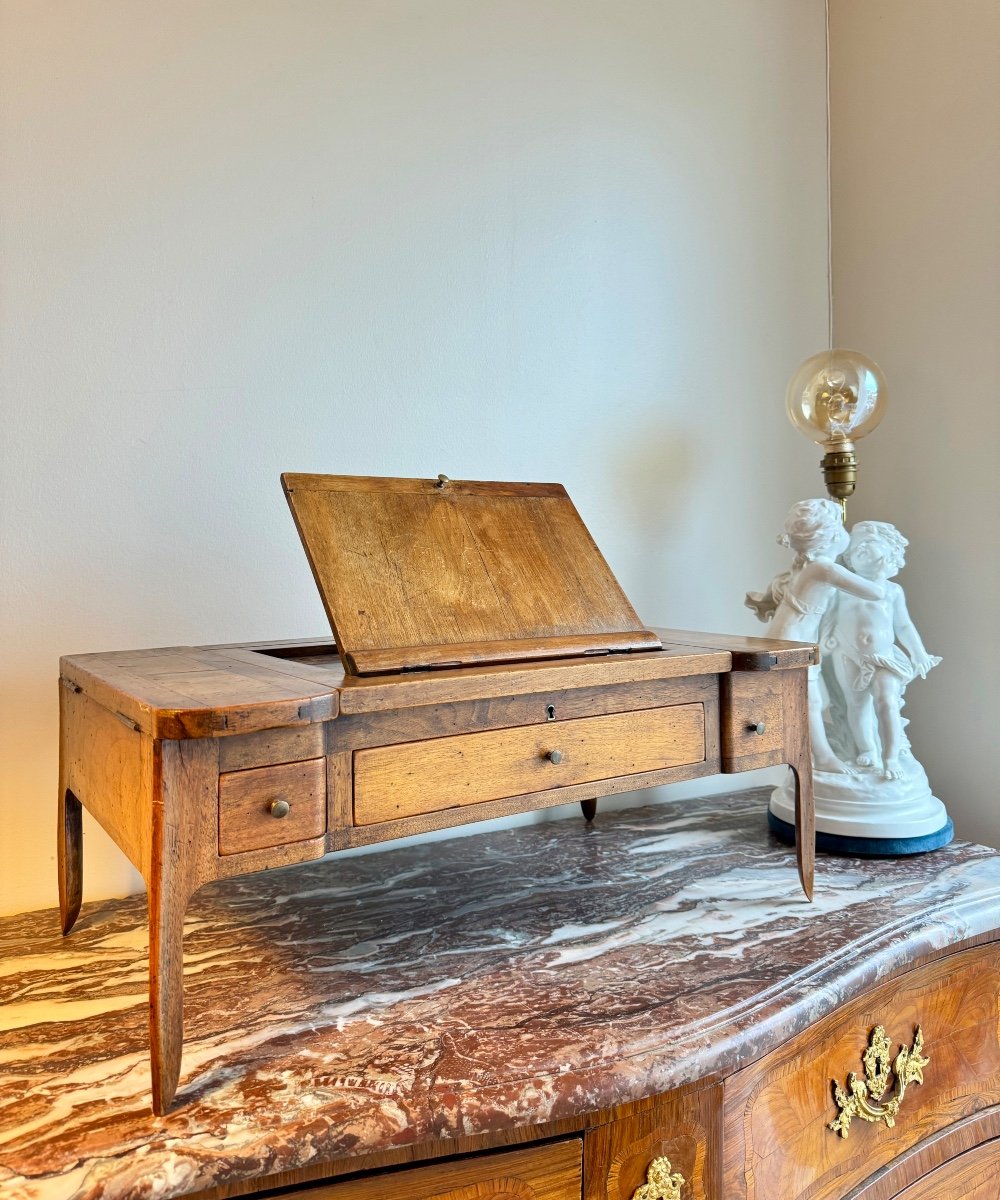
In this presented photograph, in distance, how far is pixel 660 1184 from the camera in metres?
0.93

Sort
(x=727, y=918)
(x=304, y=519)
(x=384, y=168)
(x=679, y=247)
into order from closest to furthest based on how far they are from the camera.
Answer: (x=304, y=519) → (x=727, y=918) → (x=384, y=168) → (x=679, y=247)

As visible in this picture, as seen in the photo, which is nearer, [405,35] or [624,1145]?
[624,1145]

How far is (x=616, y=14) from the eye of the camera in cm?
184

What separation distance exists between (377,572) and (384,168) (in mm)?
909

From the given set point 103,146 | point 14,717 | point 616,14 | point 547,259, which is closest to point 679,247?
point 547,259

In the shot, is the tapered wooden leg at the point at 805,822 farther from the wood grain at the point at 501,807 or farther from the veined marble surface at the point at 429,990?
the wood grain at the point at 501,807

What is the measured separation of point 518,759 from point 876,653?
838 mm

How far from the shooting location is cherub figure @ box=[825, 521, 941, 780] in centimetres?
155

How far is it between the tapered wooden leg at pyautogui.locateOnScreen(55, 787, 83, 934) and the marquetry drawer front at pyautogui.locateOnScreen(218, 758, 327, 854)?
49cm

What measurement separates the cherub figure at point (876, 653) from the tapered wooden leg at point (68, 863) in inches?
52.4

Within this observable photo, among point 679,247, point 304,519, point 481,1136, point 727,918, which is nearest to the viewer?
point 481,1136

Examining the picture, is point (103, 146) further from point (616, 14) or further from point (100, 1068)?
point (100, 1068)

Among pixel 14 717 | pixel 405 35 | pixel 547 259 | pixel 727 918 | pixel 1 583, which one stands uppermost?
Result: pixel 405 35

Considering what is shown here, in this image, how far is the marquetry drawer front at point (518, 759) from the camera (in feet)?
3.14
